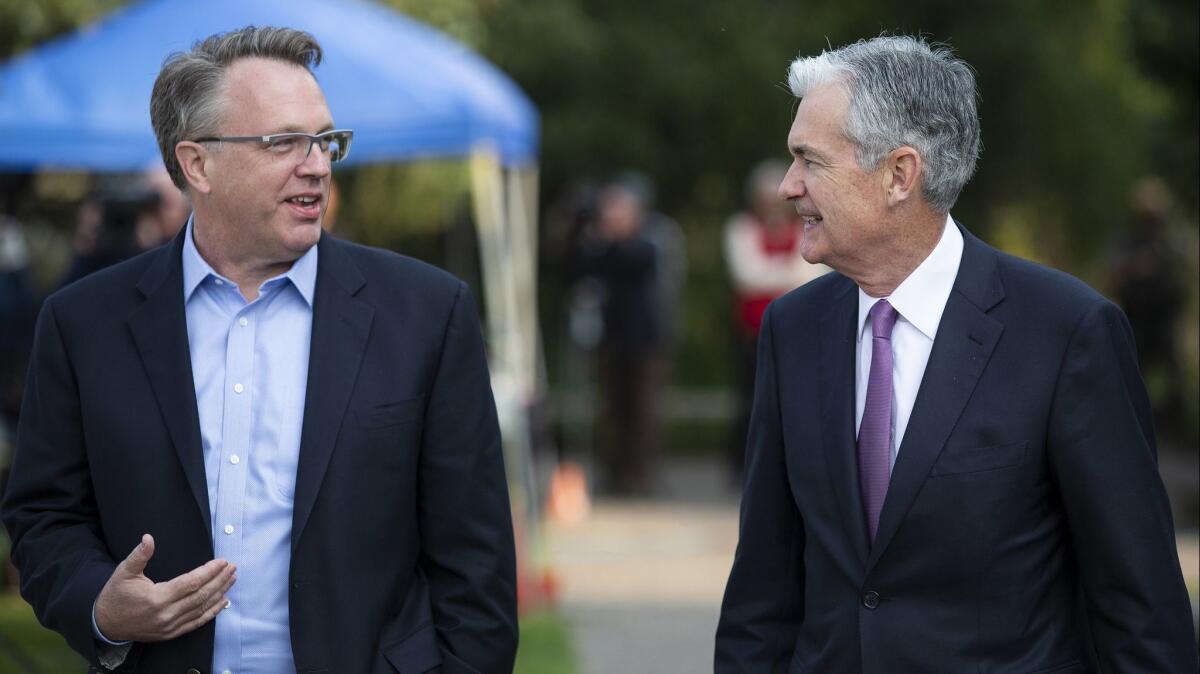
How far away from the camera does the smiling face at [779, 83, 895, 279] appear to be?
325 centimetres

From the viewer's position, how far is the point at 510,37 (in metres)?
17.9

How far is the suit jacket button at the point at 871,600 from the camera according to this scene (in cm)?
318

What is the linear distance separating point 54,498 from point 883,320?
1.63 m

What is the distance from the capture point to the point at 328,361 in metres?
3.38

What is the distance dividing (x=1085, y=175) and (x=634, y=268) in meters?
9.21

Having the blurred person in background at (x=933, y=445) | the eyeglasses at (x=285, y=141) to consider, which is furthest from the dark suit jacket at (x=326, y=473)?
the blurred person in background at (x=933, y=445)

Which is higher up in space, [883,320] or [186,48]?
[186,48]

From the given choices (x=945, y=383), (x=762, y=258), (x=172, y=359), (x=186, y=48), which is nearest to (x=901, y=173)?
(x=945, y=383)

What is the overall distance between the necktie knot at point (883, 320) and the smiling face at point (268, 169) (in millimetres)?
1101

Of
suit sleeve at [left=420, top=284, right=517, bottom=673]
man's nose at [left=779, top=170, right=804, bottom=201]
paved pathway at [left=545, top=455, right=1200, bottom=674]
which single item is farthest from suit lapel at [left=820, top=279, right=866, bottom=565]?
paved pathway at [left=545, top=455, right=1200, bottom=674]

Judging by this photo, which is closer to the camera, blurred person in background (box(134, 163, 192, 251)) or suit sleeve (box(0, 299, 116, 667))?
suit sleeve (box(0, 299, 116, 667))

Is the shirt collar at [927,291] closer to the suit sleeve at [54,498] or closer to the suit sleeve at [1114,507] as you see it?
the suit sleeve at [1114,507]

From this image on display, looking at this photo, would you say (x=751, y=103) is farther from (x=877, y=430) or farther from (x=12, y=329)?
(x=877, y=430)

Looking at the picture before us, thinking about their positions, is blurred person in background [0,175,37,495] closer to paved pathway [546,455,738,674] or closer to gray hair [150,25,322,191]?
paved pathway [546,455,738,674]
